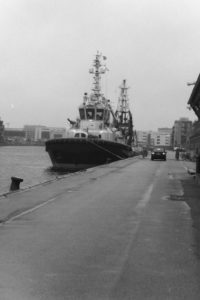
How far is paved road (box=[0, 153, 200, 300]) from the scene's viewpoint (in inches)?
225

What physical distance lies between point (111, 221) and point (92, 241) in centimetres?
227

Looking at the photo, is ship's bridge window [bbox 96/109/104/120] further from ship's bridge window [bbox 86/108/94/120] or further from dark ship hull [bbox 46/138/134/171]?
dark ship hull [bbox 46/138/134/171]

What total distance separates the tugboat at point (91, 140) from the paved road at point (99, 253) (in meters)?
33.0

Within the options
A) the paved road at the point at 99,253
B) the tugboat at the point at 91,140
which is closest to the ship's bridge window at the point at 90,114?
the tugboat at the point at 91,140

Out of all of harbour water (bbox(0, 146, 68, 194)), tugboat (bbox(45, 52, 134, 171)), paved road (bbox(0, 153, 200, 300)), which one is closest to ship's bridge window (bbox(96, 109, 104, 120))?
tugboat (bbox(45, 52, 134, 171))

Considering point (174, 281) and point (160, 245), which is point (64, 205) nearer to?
point (160, 245)

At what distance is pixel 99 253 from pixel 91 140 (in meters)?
38.5

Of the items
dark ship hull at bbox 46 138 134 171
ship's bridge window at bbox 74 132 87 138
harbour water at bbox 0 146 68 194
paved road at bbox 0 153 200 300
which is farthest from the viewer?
ship's bridge window at bbox 74 132 87 138

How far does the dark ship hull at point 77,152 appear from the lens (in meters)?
46.4

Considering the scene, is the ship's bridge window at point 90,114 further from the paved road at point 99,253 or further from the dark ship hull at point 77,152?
the paved road at point 99,253

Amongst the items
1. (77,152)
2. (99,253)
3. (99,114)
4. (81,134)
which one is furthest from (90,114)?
(99,253)

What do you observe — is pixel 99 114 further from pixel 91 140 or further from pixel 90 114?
pixel 91 140

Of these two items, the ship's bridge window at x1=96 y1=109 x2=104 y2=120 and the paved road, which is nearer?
the paved road

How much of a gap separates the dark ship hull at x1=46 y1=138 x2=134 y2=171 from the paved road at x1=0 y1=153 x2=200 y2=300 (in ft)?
108
